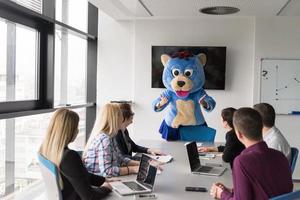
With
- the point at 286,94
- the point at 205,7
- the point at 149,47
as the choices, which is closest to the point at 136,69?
the point at 149,47

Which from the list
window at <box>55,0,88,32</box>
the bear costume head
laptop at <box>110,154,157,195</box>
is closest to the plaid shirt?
laptop at <box>110,154,157,195</box>

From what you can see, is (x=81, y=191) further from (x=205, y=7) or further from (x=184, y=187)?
(x=205, y=7)

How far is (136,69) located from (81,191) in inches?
142

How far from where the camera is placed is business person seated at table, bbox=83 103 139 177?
2656 mm

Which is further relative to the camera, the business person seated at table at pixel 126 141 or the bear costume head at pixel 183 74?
the bear costume head at pixel 183 74

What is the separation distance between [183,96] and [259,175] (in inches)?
113

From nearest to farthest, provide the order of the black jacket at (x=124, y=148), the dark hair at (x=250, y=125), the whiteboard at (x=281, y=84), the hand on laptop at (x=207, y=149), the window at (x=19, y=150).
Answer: the dark hair at (x=250, y=125)
the black jacket at (x=124, y=148)
the window at (x=19, y=150)
the hand on laptop at (x=207, y=149)
the whiteboard at (x=281, y=84)

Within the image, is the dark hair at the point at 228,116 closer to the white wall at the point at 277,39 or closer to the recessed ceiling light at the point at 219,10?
the recessed ceiling light at the point at 219,10

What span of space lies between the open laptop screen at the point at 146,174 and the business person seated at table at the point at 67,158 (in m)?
0.27

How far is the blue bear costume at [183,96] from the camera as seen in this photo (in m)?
4.68

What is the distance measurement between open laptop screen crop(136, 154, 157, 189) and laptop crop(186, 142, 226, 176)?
504mm

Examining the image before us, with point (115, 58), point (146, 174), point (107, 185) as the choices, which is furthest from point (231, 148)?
point (115, 58)

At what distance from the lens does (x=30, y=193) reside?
4.10 meters

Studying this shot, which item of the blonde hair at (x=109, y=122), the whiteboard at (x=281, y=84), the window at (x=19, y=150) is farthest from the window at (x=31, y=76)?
the whiteboard at (x=281, y=84)
